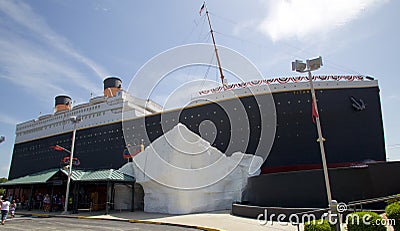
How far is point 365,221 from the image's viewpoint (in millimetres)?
5410

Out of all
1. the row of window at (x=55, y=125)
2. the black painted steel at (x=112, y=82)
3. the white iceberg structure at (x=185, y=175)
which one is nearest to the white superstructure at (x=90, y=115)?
the row of window at (x=55, y=125)

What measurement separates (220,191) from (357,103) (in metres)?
12.2

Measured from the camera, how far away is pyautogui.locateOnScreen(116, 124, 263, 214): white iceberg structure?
14555mm

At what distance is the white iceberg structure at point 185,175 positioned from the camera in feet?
47.8

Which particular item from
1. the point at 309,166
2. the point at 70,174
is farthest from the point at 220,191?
the point at 70,174

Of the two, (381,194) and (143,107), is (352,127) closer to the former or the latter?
(381,194)

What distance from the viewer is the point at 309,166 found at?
61.9 ft

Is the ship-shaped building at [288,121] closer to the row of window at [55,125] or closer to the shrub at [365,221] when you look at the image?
the shrub at [365,221]

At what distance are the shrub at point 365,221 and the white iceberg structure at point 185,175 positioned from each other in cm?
973

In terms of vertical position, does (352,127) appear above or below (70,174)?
above

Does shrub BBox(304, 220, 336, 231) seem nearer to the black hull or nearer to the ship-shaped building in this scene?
the ship-shaped building

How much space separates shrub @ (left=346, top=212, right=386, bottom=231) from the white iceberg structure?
31.9 feet

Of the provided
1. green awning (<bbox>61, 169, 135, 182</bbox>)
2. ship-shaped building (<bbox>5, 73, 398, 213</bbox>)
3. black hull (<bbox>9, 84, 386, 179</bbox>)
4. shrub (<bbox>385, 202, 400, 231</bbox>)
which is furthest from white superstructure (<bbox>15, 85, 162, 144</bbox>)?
shrub (<bbox>385, 202, 400, 231</bbox>)

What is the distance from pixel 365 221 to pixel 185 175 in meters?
10.2
